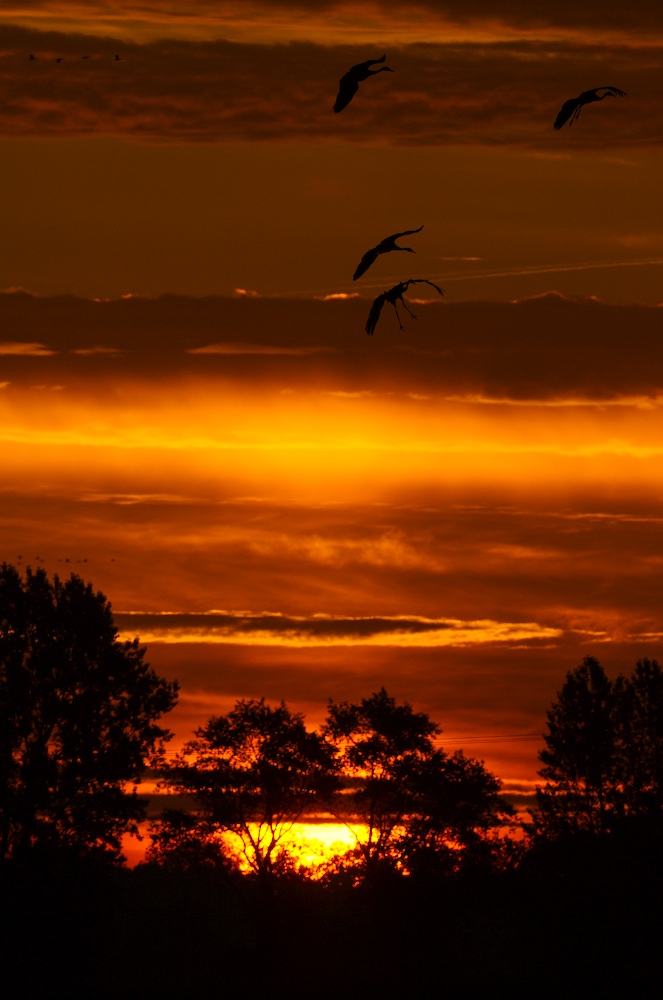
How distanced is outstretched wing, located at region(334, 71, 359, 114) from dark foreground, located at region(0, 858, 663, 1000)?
32.1 metres

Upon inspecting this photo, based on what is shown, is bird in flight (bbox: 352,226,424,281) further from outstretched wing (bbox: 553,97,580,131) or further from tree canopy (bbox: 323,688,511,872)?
tree canopy (bbox: 323,688,511,872)

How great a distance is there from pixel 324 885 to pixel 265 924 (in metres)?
3.43

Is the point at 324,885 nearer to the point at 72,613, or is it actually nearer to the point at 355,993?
the point at 355,993

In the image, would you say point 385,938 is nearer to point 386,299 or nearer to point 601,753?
point 601,753

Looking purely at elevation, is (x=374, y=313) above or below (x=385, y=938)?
above

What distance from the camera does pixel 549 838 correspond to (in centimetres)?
7756

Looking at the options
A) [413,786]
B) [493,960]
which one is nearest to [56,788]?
[413,786]

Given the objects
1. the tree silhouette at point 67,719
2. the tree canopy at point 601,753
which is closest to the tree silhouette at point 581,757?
the tree canopy at point 601,753

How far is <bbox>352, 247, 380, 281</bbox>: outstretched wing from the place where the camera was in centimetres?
3662

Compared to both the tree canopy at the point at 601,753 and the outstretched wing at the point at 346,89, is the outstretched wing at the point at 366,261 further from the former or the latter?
the tree canopy at the point at 601,753

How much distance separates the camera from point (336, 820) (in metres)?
83.3

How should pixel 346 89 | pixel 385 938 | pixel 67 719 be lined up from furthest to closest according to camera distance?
pixel 385 938 → pixel 67 719 → pixel 346 89

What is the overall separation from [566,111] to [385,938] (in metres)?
49.0

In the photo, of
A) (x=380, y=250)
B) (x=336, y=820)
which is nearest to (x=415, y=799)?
(x=336, y=820)
